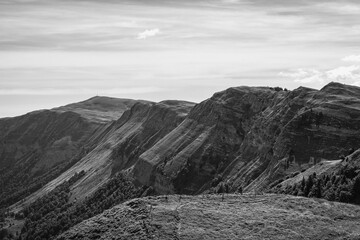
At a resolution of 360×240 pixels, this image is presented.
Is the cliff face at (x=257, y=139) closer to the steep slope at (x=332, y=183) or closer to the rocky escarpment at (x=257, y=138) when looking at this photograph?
the rocky escarpment at (x=257, y=138)

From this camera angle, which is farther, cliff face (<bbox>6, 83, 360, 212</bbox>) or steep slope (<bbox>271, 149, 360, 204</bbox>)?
cliff face (<bbox>6, 83, 360, 212</bbox>)

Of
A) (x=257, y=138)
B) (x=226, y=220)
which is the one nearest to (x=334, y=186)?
(x=226, y=220)

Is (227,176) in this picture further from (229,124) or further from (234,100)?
(234,100)

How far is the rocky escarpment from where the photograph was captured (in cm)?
13388

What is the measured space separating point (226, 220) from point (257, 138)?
310 ft

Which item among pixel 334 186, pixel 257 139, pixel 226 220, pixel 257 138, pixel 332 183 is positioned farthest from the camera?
pixel 257 138

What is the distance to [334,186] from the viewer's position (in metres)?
82.0

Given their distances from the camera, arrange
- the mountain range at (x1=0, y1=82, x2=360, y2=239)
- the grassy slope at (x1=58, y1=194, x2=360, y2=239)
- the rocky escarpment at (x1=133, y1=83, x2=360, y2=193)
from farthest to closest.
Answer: the rocky escarpment at (x1=133, y1=83, x2=360, y2=193), the mountain range at (x1=0, y1=82, x2=360, y2=239), the grassy slope at (x1=58, y1=194, x2=360, y2=239)

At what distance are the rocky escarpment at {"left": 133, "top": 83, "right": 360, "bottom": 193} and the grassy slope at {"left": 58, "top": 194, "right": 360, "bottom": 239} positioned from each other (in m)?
54.8

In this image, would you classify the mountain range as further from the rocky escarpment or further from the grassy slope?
the grassy slope

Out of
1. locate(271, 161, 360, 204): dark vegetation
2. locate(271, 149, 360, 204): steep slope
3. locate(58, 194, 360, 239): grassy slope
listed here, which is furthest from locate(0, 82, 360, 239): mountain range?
locate(58, 194, 360, 239): grassy slope

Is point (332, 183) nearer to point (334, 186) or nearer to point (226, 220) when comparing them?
point (334, 186)

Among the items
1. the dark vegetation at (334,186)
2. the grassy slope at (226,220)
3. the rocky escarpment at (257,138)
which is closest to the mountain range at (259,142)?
the rocky escarpment at (257,138)

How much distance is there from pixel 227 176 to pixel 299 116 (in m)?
31.9
